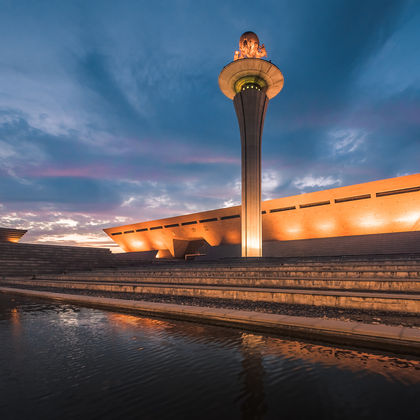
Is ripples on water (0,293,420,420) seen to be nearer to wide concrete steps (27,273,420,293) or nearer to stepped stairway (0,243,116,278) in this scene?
wide concrete steps (27,273,420,293)

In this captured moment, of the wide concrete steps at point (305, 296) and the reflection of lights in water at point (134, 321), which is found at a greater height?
the wide concrete steps at point (305, 296)

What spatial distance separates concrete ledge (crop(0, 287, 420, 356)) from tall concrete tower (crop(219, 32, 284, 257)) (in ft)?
67.3

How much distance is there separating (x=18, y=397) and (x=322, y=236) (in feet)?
110

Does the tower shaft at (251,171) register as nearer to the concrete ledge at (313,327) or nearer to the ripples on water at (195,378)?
the concrete ledge at (313,327)

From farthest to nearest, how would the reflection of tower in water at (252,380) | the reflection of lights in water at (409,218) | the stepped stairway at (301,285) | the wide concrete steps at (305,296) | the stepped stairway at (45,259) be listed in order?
the reflection of lights in water at (409,218), the stepped stairway at (45,259), the stepped stairway at (301,285), the wide concrete steps at (305,296), the reflection of tower in water at (252,380)

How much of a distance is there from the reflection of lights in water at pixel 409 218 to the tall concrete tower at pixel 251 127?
13.8 m

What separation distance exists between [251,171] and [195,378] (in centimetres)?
2516

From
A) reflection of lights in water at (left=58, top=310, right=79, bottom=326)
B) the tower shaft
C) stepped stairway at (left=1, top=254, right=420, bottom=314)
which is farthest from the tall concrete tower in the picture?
reflection of lights in water at (left=58, top=310, right=79, bottom=326)

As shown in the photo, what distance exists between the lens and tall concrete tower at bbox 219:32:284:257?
27.4m

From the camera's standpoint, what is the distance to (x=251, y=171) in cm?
2750

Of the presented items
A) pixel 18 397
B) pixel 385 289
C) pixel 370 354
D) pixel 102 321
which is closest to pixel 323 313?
pixel 370 354

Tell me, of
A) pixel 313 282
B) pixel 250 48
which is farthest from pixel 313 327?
pixel 250 48

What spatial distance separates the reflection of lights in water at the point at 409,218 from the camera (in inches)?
1046

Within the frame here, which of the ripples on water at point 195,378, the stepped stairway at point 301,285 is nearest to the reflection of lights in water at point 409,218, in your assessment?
the stepped stairway at point 301,285
